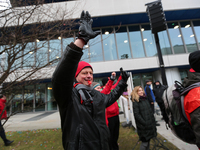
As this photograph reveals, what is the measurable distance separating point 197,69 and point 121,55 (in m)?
9.75

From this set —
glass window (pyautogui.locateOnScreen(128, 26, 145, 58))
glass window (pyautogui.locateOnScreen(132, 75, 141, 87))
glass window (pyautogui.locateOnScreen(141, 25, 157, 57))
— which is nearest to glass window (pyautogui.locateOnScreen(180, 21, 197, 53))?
glass window (pyautogui.locateOnScreen(141, 25, 157, 57))

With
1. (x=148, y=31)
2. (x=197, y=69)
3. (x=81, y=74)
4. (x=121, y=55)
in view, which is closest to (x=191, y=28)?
(x=148, y=31)

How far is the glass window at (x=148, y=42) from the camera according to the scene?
36.6 ft

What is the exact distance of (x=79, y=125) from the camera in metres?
1.09

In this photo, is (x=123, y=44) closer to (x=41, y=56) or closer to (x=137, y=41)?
(x=137, y=41)

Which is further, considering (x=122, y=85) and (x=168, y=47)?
(x=168, y=47)

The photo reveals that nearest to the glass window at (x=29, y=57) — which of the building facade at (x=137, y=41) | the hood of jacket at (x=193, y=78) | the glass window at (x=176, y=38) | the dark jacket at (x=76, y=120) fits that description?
the dark jacket at (x=76, y=120)

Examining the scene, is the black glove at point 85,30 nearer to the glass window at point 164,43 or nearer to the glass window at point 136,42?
the glass window at point 136,42

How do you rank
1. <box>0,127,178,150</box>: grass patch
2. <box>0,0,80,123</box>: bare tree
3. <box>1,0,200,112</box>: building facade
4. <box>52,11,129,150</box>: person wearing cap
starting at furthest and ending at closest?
<box>1,0,200,112</box>: building facade < <box>0,127,178,150</box>: grass patch < <box>0,0,80,123</box>: bare tree < <box>52,11,129,150</box>: person wearing cap

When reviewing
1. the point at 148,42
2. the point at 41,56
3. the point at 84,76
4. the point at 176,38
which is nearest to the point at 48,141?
the point at 41,56

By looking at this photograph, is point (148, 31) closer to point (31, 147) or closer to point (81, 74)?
point (81, 74)

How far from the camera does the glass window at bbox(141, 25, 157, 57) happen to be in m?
11.2

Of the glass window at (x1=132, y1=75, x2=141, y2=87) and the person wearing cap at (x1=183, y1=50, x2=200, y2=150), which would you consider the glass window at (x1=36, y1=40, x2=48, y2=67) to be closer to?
the person wearing cap at (x1=183, y1=50, x2=200, y2=150)

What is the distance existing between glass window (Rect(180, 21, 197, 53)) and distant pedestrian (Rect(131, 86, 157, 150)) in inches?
483
